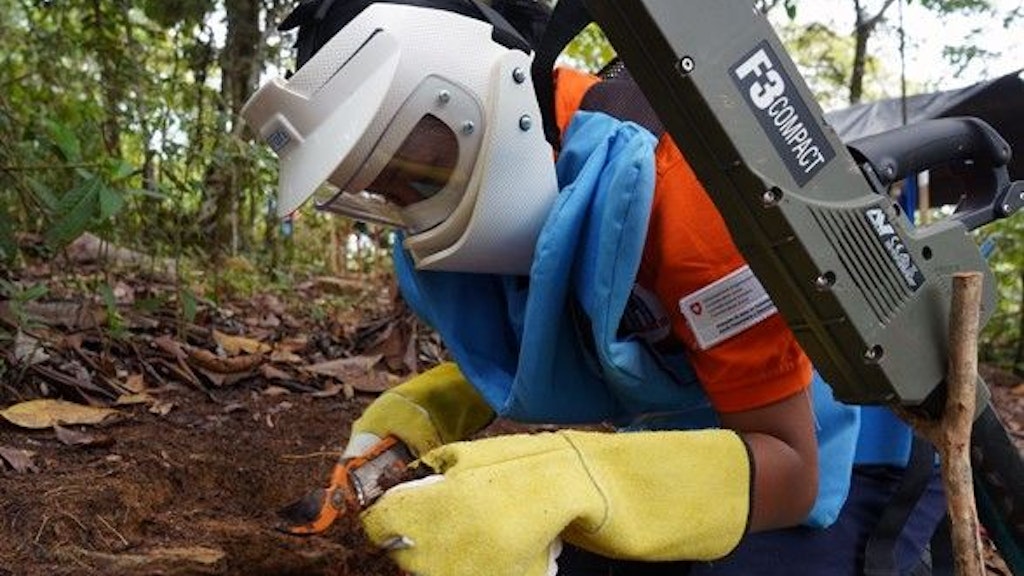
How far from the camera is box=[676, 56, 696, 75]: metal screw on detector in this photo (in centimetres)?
111

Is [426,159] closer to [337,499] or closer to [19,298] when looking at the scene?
[337,499]

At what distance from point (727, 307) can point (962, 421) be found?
0.31 meters

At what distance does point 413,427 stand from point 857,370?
A: 90 centimetres

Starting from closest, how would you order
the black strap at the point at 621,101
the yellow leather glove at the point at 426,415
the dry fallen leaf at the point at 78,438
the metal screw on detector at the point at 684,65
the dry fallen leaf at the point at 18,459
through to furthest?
the metal screw on detector at the point at 684,65
the black strap at the point at 621,101
the yellow leather glove at the point at 426,415
the dry fallen leaf at the point at 18,459
the dry fallen leaf at the point at 78,438

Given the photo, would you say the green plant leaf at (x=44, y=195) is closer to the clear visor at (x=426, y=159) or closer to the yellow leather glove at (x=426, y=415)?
the yellow leather glove at (x=426, y=415)

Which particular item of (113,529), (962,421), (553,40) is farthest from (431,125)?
(113,529)

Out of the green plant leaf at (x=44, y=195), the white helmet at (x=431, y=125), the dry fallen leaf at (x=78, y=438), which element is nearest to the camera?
the white helmet at (x=431, y=125)

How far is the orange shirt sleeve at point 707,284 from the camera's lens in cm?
144

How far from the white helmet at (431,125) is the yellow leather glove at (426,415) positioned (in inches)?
17.4

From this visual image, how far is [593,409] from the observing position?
1.76m

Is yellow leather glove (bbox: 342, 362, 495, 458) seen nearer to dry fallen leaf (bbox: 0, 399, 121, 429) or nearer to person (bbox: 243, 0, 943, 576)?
person (bbox: 243, 0, 943, 576)

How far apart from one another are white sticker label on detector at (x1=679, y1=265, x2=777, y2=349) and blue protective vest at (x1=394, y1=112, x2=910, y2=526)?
0.09 m

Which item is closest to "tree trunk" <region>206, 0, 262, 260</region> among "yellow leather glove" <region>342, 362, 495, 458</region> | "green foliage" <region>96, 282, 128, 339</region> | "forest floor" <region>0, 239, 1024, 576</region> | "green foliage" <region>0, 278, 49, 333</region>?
"forest floor" <region>0, 239, 1024, 576</region>

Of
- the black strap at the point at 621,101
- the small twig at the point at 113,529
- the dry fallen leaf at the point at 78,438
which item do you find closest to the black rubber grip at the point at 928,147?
the black strap at the point at 621,101
